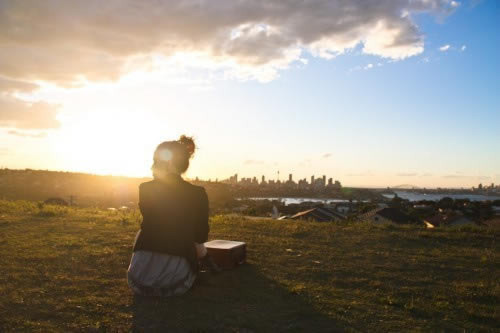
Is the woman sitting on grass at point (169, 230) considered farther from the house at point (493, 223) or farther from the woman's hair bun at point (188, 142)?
the house at point (493, 223)

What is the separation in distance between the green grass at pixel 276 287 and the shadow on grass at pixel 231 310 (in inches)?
0.6

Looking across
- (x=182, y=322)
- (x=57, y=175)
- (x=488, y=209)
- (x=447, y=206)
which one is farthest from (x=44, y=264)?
(x=447, y=206)

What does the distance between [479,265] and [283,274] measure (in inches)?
182

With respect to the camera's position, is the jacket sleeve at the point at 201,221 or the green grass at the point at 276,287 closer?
the green grass at the point at 276,287

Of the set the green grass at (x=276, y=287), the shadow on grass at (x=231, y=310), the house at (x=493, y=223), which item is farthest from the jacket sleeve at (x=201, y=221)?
the house at (x=493, y=223)

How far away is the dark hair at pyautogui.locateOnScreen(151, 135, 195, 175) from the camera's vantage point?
6.50 meters

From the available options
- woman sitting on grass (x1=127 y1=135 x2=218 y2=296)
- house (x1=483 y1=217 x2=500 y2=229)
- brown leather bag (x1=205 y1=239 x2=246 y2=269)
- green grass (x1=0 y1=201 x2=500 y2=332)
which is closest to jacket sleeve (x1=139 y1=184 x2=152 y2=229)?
woman sitting on grass (x1=127 y1=135 x2=218 y2=296)

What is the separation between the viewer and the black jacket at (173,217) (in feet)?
20.6

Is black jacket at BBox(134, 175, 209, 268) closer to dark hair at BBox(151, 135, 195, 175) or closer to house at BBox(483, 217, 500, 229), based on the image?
dark hair at BBox(151, 135, 195, 175)

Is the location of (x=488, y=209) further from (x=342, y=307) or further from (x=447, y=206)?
(x=342, y=307)

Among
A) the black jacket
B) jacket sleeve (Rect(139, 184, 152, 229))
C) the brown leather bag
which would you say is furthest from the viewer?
the brown leather bag

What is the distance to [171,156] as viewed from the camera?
6.49m

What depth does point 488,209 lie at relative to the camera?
5947 centimetres

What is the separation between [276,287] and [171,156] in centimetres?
285
